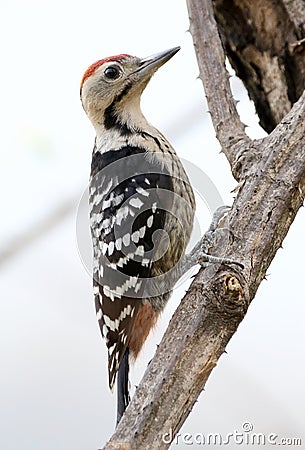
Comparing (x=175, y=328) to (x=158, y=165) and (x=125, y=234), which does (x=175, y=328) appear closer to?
(x=125, y=234)

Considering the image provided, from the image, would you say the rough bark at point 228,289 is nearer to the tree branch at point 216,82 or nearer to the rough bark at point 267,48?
the tree branch at point 216,82

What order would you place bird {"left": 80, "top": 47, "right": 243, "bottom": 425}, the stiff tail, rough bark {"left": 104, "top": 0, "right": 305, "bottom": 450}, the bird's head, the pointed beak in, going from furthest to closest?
the bird's head < the pointed beak < bird {"left": 80, "top": 47, "right": 243, "bottom": 425} < the stiff tail < rough bark {"left": 104, "top": 0, "right": 305, "bottom": 450}

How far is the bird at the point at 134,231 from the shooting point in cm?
243

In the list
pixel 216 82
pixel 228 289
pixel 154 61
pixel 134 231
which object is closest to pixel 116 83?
pixel 154 61

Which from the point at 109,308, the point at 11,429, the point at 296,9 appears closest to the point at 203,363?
the point at 109,308

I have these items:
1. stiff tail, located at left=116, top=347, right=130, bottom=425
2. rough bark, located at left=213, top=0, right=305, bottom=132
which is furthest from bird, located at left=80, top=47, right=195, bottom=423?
rough bark, located at left=213, top=0, right=305, bottom=132

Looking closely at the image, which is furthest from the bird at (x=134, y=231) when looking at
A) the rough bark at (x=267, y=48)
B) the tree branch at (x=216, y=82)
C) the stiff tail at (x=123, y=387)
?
the rough bark at (x=267, y=48)

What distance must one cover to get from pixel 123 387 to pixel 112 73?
1295 mm

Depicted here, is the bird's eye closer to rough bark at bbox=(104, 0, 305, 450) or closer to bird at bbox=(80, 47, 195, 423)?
bird at bbox=(80, 47, 195, 423)

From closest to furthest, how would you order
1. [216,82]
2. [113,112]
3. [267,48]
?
[216,82] < [267,48] < [113,112]

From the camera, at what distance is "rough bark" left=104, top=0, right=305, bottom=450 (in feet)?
5.52

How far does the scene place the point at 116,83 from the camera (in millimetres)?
2959

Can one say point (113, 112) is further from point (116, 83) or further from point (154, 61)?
point (154, 61)

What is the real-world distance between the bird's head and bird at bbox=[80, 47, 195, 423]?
85mm
